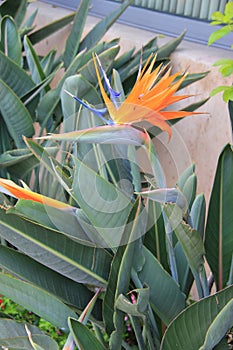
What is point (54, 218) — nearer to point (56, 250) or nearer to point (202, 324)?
point (56, 250)

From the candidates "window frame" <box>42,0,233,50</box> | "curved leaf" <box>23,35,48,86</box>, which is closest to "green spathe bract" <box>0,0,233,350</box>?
"curved leaf" <box>23,35,48,86</box>

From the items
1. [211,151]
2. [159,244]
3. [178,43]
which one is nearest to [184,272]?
[159,244]

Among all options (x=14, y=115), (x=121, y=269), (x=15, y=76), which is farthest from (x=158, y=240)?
(x=15, y=76)

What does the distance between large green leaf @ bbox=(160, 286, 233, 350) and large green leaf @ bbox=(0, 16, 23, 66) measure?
1.35 meters

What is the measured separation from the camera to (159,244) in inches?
51.9

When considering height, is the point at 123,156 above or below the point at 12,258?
above

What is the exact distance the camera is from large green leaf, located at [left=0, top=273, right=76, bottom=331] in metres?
1.08

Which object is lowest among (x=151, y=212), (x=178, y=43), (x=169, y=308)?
(x=169, y=308)

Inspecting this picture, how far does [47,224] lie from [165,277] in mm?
259

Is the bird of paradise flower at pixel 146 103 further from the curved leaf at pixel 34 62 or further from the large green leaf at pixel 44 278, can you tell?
the curved leaf at pixel 34 62

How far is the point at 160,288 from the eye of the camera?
1.13 m

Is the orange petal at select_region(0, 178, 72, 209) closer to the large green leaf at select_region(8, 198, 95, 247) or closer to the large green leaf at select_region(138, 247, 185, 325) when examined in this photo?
Result: the large green leaf at select_region(8, 198, 95, 247)

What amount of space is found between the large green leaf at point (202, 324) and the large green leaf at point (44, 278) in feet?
0.81

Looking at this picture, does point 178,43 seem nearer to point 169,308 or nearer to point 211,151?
point 211,151
